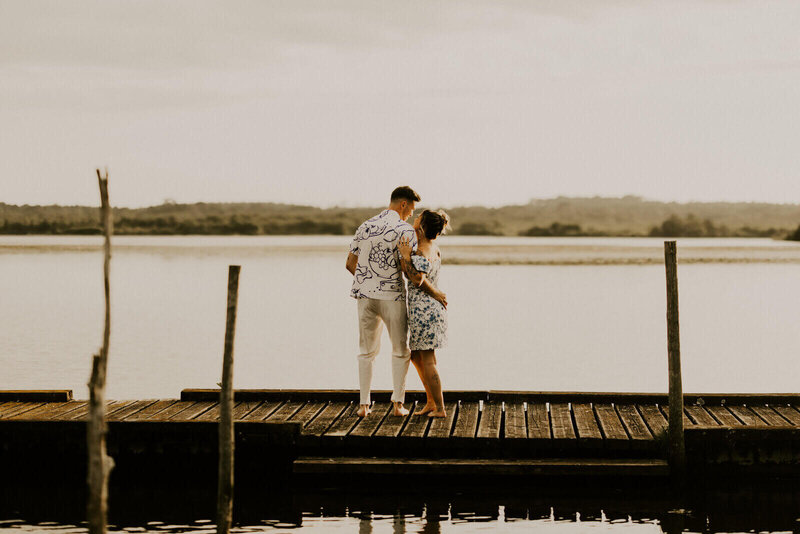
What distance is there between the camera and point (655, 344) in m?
29.6

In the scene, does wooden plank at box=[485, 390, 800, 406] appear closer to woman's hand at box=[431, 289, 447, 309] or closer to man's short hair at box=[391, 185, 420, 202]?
woman's hand at box=[431, 289, 447, 309]

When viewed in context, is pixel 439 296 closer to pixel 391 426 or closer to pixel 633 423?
pixel 391 426

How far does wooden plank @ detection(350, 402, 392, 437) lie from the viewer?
9.35 metres

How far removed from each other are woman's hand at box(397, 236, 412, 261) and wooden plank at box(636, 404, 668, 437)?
271 centimetres

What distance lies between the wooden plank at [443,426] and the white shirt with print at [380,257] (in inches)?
48.2

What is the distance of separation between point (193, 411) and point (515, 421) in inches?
119

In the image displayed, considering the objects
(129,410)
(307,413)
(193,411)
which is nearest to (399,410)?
(307,413)

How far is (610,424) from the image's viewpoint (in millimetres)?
9766

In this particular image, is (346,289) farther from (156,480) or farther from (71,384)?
(156,480)

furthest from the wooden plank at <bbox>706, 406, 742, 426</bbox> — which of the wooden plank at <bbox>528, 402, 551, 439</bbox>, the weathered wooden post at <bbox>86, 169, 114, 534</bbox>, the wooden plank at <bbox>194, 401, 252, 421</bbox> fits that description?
the weathered wooden post at <bbox>86, 169, 114, 534</bbox>

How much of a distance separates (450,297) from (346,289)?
5.89 meters

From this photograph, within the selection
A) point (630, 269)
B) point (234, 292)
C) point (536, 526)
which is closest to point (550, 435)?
point (536, 526)

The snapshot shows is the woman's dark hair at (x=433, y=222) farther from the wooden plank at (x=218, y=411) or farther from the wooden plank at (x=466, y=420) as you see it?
the wooden plank at (x=218, y=411)

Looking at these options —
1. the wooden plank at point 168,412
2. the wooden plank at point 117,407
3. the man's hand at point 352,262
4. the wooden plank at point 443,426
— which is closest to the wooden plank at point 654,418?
the wooden plank at point 443,426
